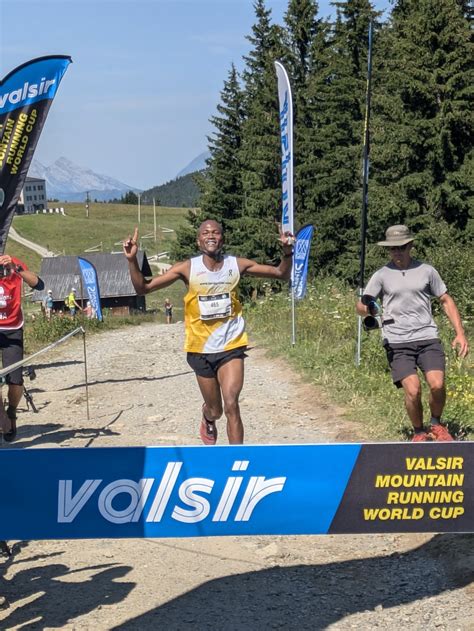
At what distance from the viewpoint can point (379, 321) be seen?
7.40 meters

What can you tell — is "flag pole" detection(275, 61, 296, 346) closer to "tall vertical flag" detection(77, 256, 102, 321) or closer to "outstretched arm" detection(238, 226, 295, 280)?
"outstretched arm" detection(238, 226, 295, 280)

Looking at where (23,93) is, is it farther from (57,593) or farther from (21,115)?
(57,593)

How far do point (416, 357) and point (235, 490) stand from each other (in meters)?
2.91

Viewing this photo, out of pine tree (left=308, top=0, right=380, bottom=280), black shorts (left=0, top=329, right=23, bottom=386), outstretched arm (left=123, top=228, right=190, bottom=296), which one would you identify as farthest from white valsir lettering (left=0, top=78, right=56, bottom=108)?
pine tree (left=308, top=0, right=380, bottom=280)

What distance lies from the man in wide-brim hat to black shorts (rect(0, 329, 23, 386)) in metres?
4.08

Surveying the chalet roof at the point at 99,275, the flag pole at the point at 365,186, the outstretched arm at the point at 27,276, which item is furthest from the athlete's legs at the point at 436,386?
the chalet roof at the point at 99,275

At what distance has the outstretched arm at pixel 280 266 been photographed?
21.3 feet

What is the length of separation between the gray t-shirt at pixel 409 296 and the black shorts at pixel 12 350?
410 cm

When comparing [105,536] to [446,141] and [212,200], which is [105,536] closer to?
[446,141]

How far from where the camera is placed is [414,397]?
23.3 feet

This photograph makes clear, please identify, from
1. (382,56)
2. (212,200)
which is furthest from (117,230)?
(382,56)

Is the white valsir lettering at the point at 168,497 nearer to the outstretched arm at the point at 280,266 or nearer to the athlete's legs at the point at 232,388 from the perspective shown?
the athlete's legs at the point at 232,388

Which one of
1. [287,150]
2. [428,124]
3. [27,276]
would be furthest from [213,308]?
[428,124]

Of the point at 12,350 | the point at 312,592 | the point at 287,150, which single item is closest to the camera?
the point at 312,592
